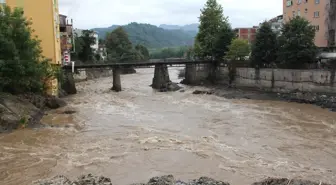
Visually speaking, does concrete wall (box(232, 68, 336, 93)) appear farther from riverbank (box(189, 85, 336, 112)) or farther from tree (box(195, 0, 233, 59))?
tree (box(195, 0, 233, 59))

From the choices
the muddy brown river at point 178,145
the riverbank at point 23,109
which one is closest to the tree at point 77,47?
the muddy brown river at point 178,145

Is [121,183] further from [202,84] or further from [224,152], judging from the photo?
[202,84]

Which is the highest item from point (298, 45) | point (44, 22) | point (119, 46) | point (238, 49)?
point (119, 46)

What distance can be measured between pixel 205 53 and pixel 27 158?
140ft

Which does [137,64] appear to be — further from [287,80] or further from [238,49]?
[287,80]

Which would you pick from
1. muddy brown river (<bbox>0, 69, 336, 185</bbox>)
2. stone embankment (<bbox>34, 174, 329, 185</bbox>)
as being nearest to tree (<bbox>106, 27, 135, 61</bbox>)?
muddy brown river (<bbox>0, 69, 336, 185</bbox>)

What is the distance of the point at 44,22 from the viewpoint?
3341 centimetres

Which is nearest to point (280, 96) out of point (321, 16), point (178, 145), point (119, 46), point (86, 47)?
point (321, 16)

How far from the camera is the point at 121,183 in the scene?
13914 millimetres

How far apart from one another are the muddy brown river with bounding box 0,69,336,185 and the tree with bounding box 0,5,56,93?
3.50m

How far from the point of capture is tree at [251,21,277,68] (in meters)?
42.7

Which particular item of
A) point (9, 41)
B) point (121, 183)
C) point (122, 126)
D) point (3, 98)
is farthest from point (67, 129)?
point (121, 183)

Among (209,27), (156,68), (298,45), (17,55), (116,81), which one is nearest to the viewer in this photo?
(17,55)

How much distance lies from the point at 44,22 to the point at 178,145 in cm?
2104
